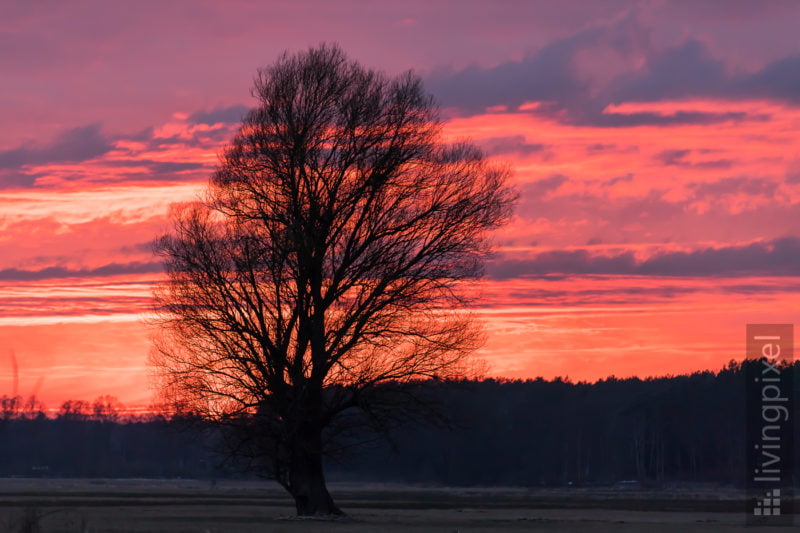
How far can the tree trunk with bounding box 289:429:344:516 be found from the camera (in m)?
41.4

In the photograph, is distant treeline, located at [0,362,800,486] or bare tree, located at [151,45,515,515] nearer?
bare tree, located at [151,45,515,515]

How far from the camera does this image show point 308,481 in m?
41.9

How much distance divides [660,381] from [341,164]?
157 metres

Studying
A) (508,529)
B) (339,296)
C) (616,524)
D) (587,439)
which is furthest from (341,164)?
(587,439)

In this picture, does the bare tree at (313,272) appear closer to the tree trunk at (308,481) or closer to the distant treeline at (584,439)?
the tree trunk at (308,481)

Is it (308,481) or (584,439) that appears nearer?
(308,481)

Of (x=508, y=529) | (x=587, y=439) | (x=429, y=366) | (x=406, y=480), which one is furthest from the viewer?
(x=587, y=439)

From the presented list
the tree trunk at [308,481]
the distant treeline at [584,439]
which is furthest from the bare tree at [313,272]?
the distant treeline at [584,439]

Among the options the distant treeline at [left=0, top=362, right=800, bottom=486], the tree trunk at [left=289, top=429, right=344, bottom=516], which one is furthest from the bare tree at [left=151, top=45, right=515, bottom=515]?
the distant treeline at [left=0, top=362, right=800, bottom=486]

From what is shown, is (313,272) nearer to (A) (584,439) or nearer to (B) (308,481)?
(B) (308,481)

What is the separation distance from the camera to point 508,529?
126ft

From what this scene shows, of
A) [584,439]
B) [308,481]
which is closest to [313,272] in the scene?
[308,481]

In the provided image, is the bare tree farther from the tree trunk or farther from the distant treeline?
the distant treeline

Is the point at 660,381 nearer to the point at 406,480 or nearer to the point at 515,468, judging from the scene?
the point at 515,468
